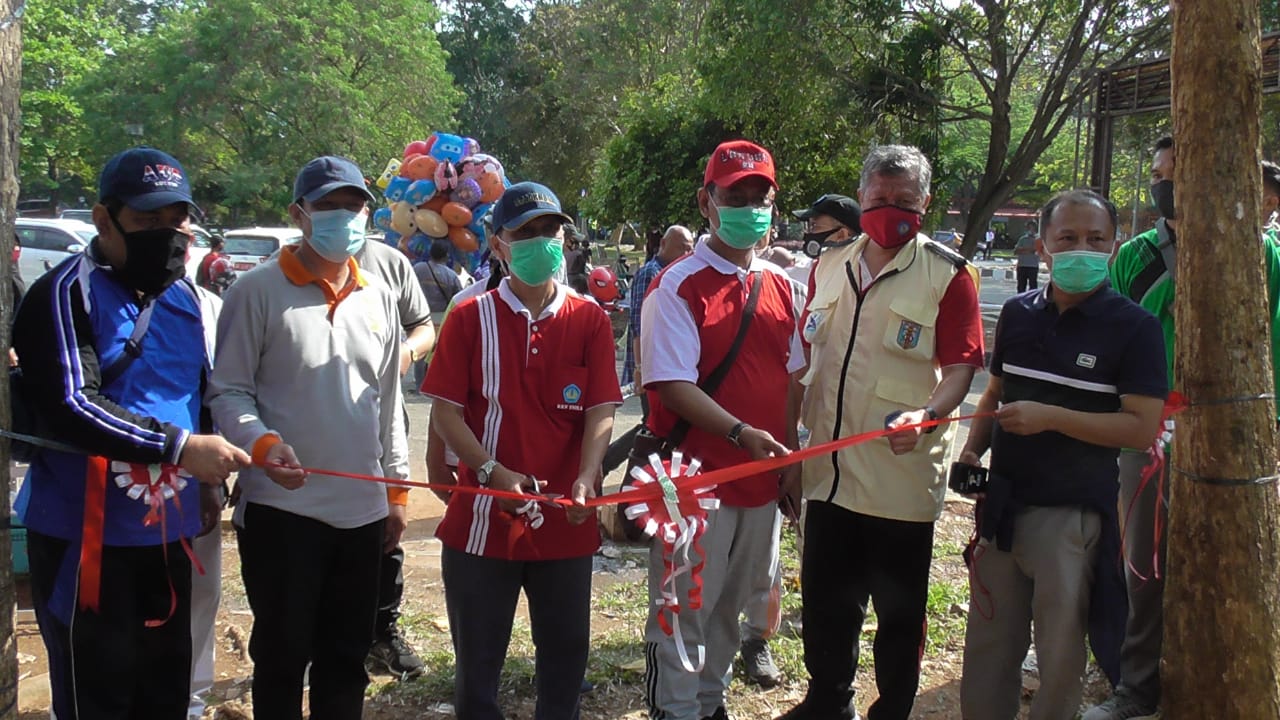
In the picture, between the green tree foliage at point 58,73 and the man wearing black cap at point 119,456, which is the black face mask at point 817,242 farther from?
the green tree foliage at point 58,73

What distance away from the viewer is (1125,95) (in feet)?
34.8

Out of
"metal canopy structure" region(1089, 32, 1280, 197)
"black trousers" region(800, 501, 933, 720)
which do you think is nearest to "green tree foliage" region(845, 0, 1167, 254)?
"metal canopy structure" region(1089, 32, 1280, 197)

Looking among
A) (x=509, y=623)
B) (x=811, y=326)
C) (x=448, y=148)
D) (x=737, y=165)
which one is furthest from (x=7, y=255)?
(x=448, y=148)

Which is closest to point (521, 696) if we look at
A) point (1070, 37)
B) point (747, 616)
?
point (747, 616)

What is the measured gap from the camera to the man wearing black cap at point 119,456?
2.72 meters

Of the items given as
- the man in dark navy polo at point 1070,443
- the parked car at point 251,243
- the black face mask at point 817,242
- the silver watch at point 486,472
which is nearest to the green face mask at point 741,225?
the man in dark navy polo at point 1070,443

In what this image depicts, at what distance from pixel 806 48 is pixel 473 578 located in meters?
11.5

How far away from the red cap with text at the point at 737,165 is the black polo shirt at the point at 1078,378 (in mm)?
1113

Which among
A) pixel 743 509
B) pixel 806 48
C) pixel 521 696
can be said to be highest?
pixel 806 48

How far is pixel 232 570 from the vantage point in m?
5.45

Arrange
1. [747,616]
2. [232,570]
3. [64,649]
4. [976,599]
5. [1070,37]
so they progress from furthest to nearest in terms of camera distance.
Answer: [1070,37], [232,570], [747,616], [976,599], [64,649]

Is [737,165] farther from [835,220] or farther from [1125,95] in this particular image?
[1125,95]

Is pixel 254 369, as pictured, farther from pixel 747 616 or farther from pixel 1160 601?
pixel 1160 601

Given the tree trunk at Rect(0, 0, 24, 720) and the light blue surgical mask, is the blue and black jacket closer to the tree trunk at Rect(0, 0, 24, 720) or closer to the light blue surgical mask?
the tree trunk at Rect(0, 0, 24, 720)
